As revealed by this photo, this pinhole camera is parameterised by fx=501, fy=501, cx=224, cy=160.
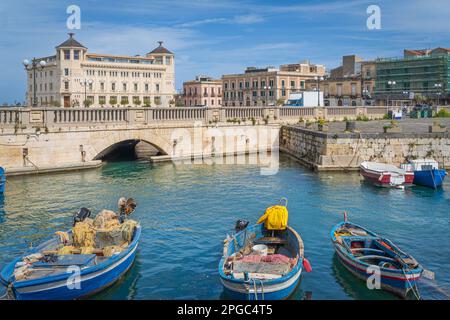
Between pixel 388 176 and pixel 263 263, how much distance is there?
18.3m

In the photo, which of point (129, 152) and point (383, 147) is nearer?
point (383, 147)

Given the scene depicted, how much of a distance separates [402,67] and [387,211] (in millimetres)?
86549

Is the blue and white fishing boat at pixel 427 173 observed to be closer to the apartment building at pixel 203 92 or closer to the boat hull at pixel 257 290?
the boat hull at pixel 257 290

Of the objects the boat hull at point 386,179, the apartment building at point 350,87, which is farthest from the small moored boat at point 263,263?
the apartment building at point 350,87

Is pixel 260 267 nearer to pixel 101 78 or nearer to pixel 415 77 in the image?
pixel 415 77

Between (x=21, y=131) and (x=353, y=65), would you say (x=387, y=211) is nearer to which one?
(x=21, y=131)

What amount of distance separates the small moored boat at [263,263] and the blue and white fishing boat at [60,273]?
3.46 m

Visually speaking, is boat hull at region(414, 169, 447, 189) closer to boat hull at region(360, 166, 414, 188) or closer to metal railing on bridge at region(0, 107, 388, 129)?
boat hull at region(360, 166, 414, 188)

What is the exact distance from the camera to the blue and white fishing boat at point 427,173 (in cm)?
3112

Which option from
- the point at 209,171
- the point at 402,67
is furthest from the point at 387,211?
the point at 402,67

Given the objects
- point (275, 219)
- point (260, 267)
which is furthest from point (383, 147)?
point (260, 267)

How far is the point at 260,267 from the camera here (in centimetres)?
1496
